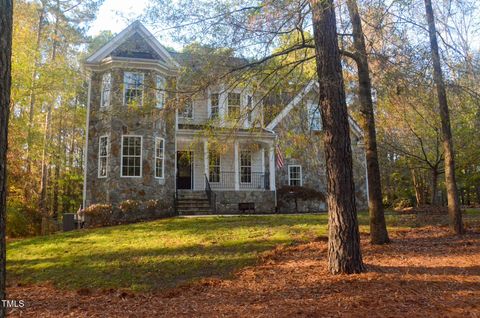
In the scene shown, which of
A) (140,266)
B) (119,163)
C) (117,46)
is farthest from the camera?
(117,46)

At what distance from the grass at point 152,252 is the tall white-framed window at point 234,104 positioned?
2.91 metres

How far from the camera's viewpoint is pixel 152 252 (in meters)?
7.98

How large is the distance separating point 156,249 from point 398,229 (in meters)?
6.41

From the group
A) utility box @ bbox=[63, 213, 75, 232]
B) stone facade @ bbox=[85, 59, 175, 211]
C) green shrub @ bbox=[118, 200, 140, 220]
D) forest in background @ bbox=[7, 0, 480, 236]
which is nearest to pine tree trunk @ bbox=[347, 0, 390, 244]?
forest in background @ bbox=[7, 0, 480, 236]

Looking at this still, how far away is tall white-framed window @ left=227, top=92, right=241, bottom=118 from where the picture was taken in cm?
820

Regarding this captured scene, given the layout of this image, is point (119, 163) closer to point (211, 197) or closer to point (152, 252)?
point (211, 197)

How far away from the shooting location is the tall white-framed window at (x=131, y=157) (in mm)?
14383

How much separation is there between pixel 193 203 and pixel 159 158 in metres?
2.32

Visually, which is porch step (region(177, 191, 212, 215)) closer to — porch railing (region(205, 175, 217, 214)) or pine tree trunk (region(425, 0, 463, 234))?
porch railing (region(205, 175, 217, 214))

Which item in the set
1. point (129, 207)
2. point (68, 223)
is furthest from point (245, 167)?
point (68, 223)

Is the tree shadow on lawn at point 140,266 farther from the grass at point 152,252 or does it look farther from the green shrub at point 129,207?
the green shrub at point 129,207

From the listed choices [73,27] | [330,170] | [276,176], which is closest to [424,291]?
[330,170]

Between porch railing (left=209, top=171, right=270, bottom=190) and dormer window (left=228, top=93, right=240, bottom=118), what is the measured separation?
27.3ft

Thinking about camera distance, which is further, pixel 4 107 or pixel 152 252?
pixel 152 252
